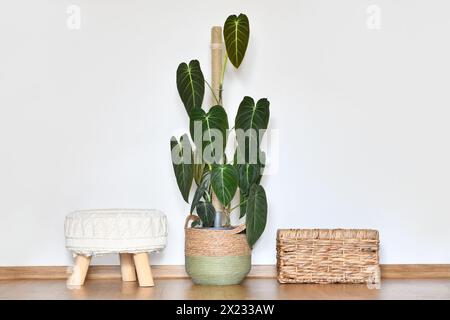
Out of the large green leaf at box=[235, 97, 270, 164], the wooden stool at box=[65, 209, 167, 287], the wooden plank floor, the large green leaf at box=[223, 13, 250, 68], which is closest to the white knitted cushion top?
the wooden stool at box=[65, 209, 167, 287]

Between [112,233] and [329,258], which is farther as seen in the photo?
[329,258]

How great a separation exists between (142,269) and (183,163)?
530mm

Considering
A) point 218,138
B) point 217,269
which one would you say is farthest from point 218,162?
point 217,269

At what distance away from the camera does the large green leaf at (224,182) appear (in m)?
3.56

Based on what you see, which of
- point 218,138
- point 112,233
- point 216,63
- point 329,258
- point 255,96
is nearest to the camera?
point 112,233

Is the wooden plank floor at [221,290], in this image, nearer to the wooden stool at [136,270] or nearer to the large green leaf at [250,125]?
the wooden stool at [136,270]

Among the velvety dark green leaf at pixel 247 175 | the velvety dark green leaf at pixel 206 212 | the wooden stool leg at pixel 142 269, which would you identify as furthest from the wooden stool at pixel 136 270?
the velvety dark green leaf at pixel 247 175

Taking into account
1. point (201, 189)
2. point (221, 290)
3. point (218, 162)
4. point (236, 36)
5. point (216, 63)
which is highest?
point (236, 36)

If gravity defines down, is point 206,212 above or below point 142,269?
above

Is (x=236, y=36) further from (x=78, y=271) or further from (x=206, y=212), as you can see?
(x=78, y=271)

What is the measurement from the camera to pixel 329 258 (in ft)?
12.4

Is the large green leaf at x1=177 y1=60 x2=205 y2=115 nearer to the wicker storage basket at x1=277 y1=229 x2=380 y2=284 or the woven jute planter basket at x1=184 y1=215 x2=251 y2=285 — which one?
the woven jute planter basket at x1=184 y1=215 x2=251 y2=285

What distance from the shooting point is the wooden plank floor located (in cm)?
334
